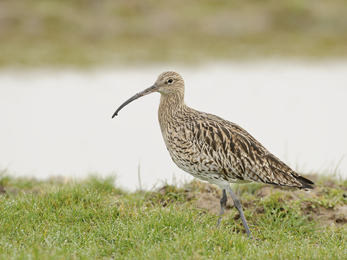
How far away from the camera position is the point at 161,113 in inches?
233

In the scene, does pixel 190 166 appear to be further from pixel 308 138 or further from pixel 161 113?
pixel 308 138

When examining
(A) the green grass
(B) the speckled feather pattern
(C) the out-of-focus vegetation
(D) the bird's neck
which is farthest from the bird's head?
(C) the out-of-focus vegetation

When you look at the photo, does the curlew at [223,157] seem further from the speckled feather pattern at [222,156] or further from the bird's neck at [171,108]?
the bird's neck at [171,108]

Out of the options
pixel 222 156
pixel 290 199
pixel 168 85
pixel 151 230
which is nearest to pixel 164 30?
pixel 168 85

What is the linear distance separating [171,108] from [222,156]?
0.94 metres

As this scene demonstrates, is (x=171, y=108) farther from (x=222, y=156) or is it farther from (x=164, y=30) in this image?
(x=164, y=30)

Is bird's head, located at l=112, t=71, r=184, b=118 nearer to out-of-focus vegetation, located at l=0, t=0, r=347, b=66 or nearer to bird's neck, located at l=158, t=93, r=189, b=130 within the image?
bird's neck, located at l=158, t=93, r=189, b=130

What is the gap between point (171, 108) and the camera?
5.88 m

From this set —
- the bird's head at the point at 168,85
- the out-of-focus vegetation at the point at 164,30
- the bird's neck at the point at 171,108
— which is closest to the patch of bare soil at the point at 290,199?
the bird's neck at the point at 171,108

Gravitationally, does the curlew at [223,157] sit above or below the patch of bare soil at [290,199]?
above

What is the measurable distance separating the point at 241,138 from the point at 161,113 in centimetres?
106

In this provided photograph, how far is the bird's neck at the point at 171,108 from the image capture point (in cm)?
581

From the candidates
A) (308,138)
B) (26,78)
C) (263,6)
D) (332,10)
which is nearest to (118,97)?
(26,78)

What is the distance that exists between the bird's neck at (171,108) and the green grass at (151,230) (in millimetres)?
1028
